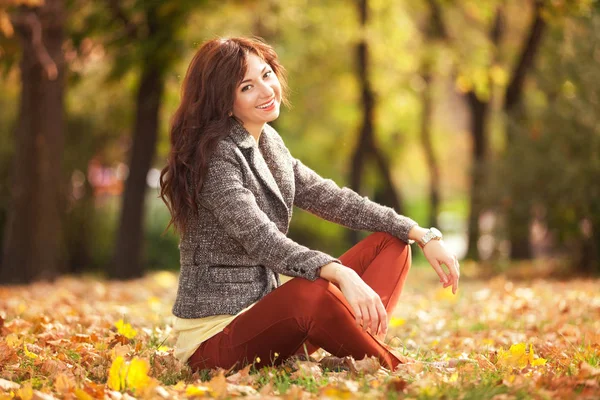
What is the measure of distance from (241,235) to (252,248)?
7 centimetres

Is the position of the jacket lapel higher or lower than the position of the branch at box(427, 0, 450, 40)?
lower

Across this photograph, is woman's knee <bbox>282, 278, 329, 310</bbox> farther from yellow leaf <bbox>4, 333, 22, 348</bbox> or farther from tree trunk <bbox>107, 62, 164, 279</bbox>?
tree trunk <bbox>107, 62, 164, 279</bbox>

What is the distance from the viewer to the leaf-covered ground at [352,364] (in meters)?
2.96

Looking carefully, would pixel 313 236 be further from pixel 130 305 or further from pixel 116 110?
pixel 130 305

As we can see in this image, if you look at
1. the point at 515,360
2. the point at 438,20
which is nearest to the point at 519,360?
the point at 515,360

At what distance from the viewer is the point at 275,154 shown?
152 inches

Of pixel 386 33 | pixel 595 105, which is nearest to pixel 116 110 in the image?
pixel 386 33

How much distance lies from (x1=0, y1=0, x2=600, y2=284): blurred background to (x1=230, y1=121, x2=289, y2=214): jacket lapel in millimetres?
1721

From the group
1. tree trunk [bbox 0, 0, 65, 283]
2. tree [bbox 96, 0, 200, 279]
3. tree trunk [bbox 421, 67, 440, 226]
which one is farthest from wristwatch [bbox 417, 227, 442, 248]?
tree trunk [bbox 421, 67, 440, 226]

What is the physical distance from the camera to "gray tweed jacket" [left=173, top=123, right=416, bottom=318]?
3312 mm

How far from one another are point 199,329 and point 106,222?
12.8 metres

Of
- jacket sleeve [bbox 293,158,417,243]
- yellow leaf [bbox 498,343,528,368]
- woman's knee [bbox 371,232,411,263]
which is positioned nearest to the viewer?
yellow leaf [bbox 498,343,528,368]

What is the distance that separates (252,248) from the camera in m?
3.33

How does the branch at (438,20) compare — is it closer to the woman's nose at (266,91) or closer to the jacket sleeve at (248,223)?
the woman's nose at (266,91)
